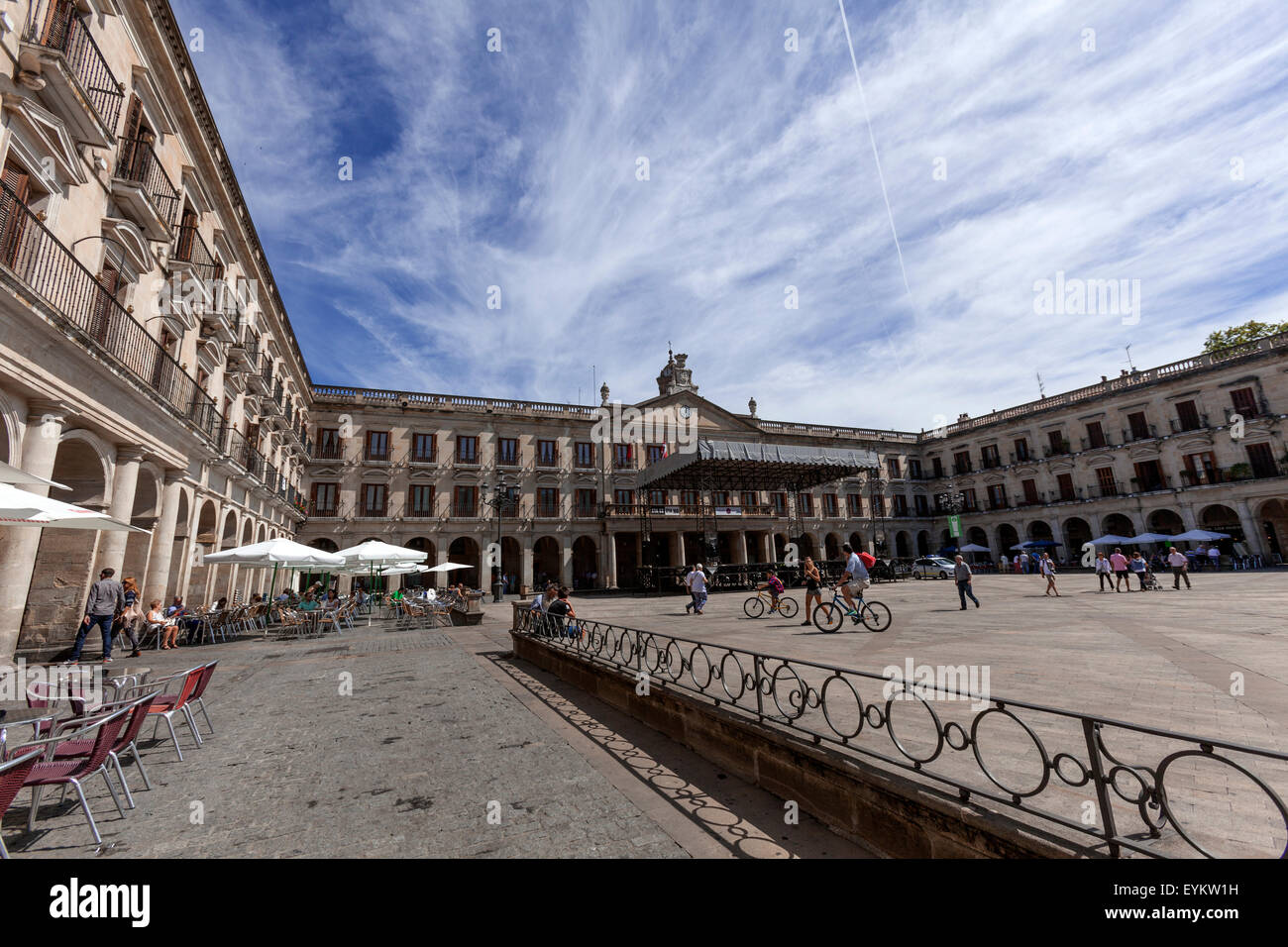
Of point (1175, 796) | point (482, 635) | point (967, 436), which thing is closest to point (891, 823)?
point (1175, 796)

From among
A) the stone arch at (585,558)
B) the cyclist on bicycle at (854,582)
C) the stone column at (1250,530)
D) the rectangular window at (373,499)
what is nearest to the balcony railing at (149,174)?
the cyclist on bicycle at (854,582)

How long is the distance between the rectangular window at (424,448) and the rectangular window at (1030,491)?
1674 inches

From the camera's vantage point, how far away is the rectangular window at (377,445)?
1265 inches

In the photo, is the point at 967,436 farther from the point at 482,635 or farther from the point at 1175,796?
the point at 1175,796

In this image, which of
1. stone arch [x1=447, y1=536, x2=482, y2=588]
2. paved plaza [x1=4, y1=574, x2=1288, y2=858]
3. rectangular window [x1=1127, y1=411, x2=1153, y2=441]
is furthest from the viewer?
rectangular window [x1=1127, y1=411, x2=1153, y2=441]

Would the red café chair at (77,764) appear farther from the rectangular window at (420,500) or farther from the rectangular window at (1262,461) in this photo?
the rectangular window at (1262,461)

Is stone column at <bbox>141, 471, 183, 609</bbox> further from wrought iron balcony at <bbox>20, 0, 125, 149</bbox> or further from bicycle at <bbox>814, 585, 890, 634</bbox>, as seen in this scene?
bicycle at <bbox>814, 585, 890, 634</bbox>

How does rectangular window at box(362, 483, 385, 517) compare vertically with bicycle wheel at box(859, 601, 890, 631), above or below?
above

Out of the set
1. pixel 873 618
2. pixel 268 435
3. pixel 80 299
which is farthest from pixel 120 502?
pixel 873 618

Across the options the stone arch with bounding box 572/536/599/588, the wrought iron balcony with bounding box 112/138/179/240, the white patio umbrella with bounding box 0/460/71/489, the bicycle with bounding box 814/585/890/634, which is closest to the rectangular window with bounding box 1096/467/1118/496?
the stone arch with bounding box 572/536/599/588

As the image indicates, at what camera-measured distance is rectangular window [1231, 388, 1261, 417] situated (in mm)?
30427

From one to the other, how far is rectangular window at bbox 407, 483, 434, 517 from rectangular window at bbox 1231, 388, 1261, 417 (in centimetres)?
4737

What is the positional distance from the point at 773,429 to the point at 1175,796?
41070mm

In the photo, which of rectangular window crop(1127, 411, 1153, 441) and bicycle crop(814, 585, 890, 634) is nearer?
bicycle crop(814, 585, 890, 634)
